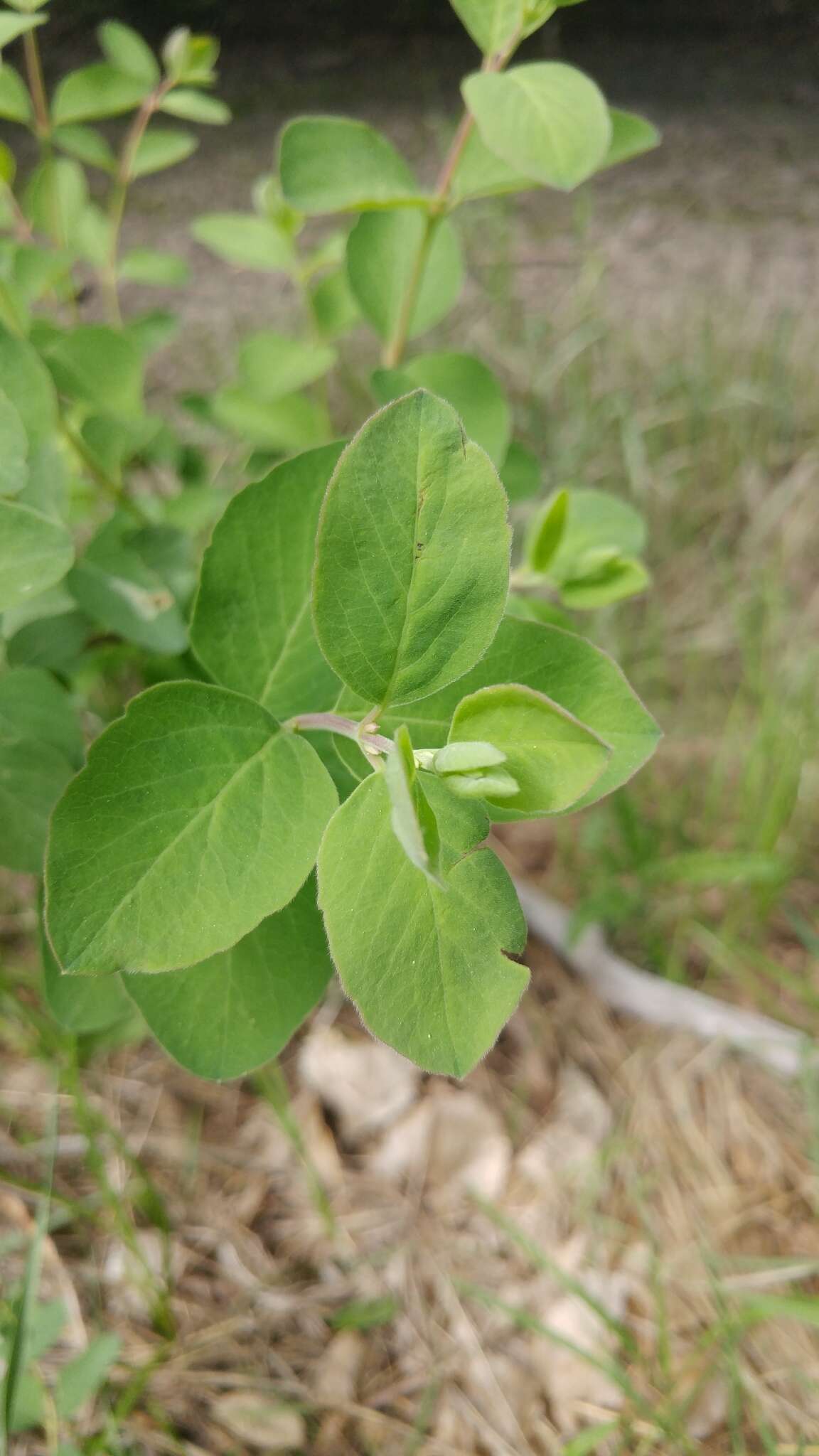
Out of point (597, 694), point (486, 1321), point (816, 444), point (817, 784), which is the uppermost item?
point (597, 694)

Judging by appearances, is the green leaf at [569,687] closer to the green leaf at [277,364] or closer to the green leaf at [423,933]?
the green leaf at [423,933]

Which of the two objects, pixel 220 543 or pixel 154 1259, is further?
pixel 154 1259

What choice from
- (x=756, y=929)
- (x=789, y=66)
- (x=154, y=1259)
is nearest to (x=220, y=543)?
(x=154, y=1259)

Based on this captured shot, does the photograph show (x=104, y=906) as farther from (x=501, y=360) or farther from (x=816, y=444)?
(x=816, y=444)

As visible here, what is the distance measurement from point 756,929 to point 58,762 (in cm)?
102

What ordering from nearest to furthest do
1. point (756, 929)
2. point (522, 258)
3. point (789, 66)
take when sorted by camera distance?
point (756, 929) → point (789, 66) → point (522, 258)

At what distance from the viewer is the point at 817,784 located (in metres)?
1.35

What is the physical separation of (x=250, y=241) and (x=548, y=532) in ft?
1.63

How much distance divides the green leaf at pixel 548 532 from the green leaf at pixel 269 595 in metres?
0.16

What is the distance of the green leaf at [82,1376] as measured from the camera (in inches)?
28.7

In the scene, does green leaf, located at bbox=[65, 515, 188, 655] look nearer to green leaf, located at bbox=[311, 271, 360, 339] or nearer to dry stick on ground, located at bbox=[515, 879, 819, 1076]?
green leaf, located at bbox=[311, 271, 360, 339]

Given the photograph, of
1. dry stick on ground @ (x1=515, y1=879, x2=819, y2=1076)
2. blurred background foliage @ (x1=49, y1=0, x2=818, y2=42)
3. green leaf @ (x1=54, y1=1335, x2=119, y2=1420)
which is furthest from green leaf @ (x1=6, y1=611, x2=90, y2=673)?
blurred background foliage @ (x1=49, y1=0, x2=818, y2=42)

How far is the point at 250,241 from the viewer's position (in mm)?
920

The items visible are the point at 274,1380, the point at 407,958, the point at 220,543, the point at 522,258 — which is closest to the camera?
the point at 407,958
